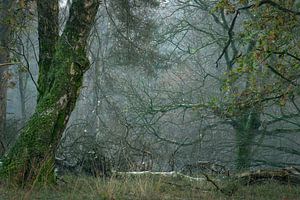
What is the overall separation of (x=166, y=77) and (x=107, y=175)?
15.0 metres

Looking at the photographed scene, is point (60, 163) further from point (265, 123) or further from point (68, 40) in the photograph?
point (265, 123)

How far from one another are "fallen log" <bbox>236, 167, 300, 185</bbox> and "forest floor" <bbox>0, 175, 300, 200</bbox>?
1.53 feet

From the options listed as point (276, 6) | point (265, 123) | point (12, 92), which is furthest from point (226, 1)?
point (12, 92)

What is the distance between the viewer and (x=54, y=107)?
8312 mm

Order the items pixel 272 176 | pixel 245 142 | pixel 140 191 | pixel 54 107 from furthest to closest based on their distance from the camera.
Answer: pixel 245 142 < pixel 272 176 < pixel 54 107 < pixel 140 191

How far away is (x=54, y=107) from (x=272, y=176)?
4.81 metres

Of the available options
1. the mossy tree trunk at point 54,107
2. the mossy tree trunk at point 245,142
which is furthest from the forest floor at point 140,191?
the mossy tree trunk at point 245,142

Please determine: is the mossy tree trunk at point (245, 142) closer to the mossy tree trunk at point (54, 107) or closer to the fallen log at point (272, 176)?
the fallen log at point (272, 176)

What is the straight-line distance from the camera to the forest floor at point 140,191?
22.6ft

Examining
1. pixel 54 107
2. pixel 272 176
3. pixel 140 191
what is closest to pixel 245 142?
pixel 272 176

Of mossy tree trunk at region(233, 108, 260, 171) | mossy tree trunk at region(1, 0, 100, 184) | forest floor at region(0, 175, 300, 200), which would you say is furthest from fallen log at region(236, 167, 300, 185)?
mossy tree trunk at region(233, 108, 260, 171)

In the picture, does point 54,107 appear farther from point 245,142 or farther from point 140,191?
point 245,142

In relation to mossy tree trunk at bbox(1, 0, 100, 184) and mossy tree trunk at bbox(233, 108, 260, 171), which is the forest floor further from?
mossy tree trunk at bbox(233, 108, 260, 171)

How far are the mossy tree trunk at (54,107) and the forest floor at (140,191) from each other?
0.39m
